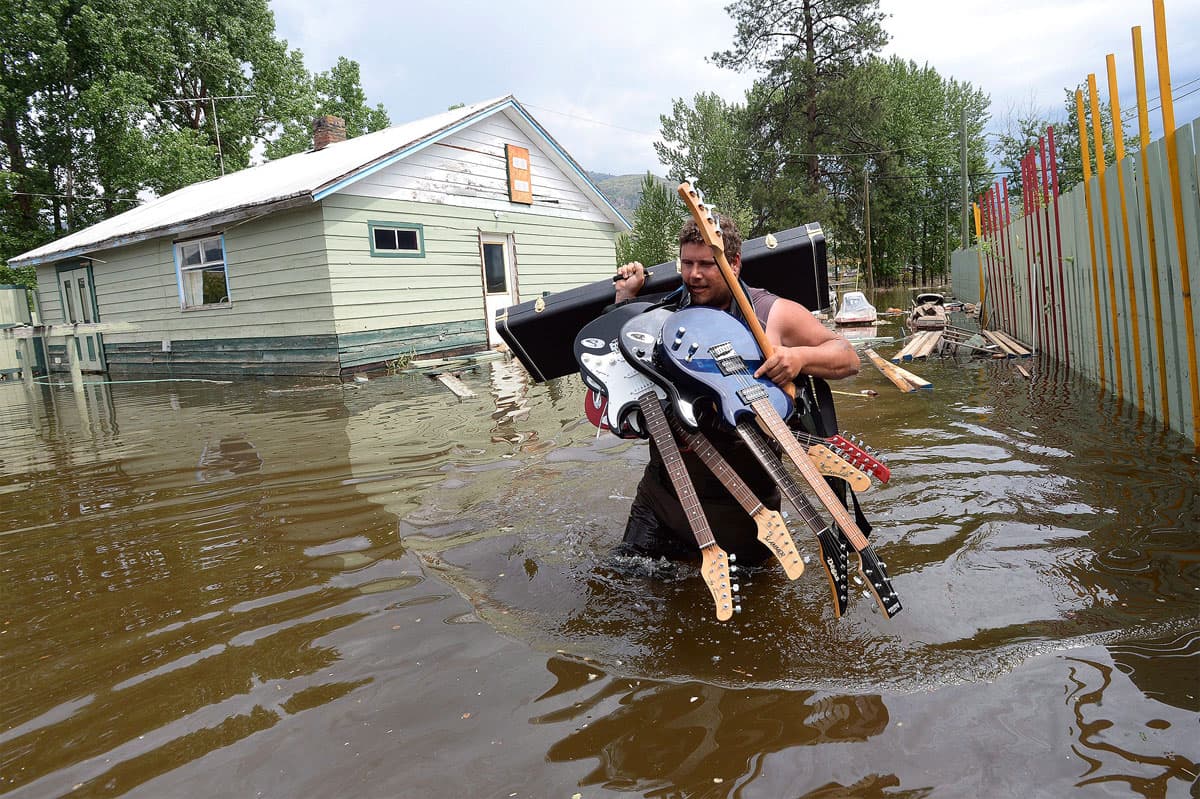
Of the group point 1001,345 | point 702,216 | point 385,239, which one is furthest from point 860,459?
point 385,239

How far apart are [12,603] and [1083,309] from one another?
9.10 metres

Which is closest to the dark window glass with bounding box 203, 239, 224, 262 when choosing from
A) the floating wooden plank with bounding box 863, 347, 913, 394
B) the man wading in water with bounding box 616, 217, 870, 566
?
the floating wooden plank with bounding box 863, 347, 913, 394

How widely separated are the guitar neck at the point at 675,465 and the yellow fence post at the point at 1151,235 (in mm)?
4440

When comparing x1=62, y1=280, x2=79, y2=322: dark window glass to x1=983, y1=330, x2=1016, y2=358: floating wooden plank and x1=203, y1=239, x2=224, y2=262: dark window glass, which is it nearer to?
x1=203, y1=239, x2=224, y2=262: dark window glass

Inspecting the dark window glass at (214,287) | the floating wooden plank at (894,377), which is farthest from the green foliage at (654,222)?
the floating wooden plank at (894,377)

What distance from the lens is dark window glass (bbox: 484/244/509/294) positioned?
15016mm

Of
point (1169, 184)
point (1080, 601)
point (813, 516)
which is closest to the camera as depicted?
point (813, 516)

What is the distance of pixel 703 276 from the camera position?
10.1 ft

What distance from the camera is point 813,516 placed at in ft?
8.59

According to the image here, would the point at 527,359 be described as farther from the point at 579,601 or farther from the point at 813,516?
the point at 813,516

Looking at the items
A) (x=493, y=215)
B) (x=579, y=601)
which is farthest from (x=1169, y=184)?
(x=493, y=215)

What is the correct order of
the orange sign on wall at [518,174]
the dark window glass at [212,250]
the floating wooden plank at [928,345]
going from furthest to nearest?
the orange sign on wall at [518,174], the dark window glass at [212,250], the floating wooden plank at [928,345]

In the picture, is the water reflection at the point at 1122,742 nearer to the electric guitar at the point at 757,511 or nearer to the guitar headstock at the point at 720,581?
the electric guitar at the point at 757,511

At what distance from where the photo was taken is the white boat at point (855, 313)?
17.1 metres
